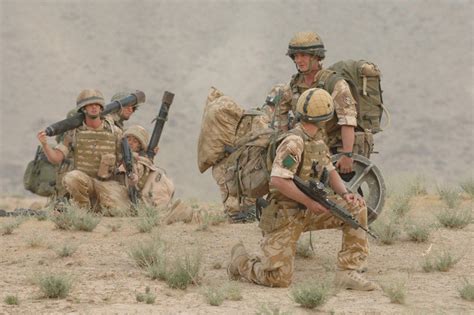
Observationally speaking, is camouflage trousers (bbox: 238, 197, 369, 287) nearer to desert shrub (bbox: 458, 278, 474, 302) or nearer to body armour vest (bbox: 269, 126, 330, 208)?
body armour vest (bbox: 269, 126, 330, 208)

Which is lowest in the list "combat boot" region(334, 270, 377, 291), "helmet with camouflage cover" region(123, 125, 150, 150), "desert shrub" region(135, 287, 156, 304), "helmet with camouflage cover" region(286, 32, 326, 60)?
"desert shrub" region(135, 287, 156, 304)

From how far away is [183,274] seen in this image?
8.93 m

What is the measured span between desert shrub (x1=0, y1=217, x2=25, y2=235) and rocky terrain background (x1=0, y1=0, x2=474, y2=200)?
20093 mm

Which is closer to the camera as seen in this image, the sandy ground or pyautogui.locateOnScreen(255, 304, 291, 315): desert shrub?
pyautogui.locateOnScreen(255, 304, 291, 315): desert shrub

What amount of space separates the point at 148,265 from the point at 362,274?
1.89 m

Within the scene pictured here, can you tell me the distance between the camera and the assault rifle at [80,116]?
12.5 meters

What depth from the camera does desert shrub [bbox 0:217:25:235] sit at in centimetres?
1201

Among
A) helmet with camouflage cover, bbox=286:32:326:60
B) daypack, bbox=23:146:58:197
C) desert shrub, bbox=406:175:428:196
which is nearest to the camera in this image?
helmet with camouflage cover, bbox=286:32:326:60

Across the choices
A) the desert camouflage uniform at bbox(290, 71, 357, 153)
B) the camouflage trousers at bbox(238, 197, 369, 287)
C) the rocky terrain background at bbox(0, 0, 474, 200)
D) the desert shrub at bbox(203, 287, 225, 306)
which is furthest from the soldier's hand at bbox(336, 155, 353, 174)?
the rocky terrain background at bbox(0, 0, 474, 200)

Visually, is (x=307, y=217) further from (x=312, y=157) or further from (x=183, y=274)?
(x=183, y=274)

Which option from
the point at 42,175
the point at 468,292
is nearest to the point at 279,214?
the point at 468,292

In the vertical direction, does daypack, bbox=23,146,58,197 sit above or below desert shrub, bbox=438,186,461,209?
above

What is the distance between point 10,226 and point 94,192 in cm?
147

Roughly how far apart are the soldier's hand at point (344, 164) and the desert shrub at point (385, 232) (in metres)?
1.15
